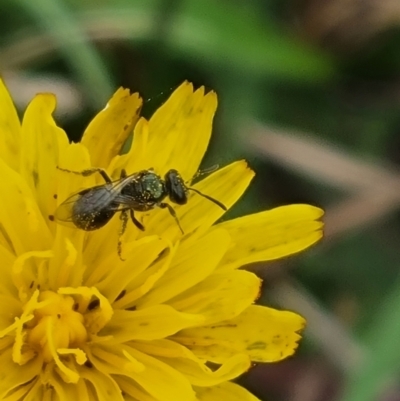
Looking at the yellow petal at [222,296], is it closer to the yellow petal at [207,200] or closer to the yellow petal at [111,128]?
the yellow petal at [207,200]

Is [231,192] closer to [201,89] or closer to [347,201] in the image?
[201,89]

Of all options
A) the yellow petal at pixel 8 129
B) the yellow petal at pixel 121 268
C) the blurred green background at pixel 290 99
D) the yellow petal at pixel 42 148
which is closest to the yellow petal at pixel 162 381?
the yellow petal at pixel 121 268

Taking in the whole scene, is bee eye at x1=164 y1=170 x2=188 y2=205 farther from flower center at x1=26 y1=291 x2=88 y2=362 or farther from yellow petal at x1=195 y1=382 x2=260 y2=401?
yellow petal at x1=195 y1=382 x2=260 y2=401

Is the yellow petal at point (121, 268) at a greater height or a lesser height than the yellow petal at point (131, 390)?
greater

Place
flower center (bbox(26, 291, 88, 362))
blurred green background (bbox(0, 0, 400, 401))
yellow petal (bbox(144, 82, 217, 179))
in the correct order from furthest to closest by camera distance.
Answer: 1. blurred green background (bbox(0, 0, 400, 401))
2. yellow petal (bbox(144, 82, 217, 179))
3. flower center (bbox(26, 291, 88, 362))

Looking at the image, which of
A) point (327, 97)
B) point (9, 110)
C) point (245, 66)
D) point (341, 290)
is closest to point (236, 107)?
point (245, 66)

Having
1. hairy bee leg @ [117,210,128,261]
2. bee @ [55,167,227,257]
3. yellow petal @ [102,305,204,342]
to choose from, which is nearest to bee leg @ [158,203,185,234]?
bee @ [55,167,227,257]
